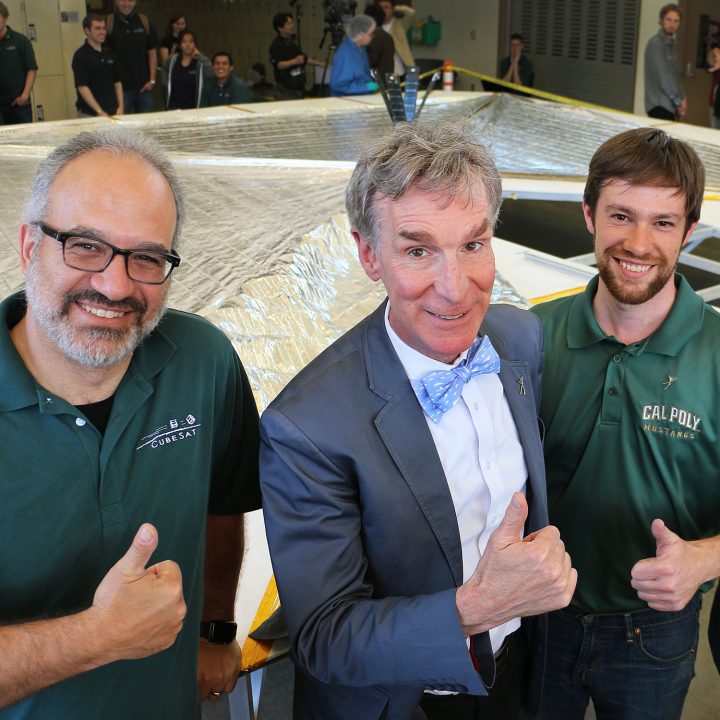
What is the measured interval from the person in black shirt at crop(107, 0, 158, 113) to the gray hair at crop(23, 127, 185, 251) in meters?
6.44

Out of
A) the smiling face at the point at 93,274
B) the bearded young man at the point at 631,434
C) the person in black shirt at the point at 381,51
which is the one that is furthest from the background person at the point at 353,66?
the smiling face at the point at 93,274

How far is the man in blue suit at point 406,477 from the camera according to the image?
1.06 m

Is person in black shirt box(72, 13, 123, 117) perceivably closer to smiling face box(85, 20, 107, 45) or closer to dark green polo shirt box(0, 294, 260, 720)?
smiling face box(85, 20, 107, 45)

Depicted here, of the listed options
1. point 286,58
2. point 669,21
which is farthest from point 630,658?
point 286,58

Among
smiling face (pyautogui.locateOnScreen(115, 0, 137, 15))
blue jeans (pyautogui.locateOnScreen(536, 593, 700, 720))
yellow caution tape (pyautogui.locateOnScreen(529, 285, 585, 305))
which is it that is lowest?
blue jeans (pyautogui.locateOnScreen(536, 593, 700, 720))

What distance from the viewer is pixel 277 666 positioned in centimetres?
239

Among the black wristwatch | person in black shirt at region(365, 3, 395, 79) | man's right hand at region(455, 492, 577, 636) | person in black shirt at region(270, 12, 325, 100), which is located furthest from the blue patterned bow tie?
person in black shirt at region(270, 12, 325, 100)

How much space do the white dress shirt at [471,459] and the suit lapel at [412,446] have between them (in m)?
0.03

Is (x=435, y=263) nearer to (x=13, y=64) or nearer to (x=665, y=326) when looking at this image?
(x=665, y=326)

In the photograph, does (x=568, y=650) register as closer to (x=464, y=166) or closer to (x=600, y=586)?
(x=600, y=586)

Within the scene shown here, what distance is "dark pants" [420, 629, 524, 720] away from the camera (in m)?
1.35

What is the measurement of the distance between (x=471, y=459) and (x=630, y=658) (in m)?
0.54

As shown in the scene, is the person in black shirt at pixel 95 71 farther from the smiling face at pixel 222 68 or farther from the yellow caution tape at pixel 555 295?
the yellow caution tape at pixel 555 295

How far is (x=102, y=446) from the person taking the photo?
115 cm
